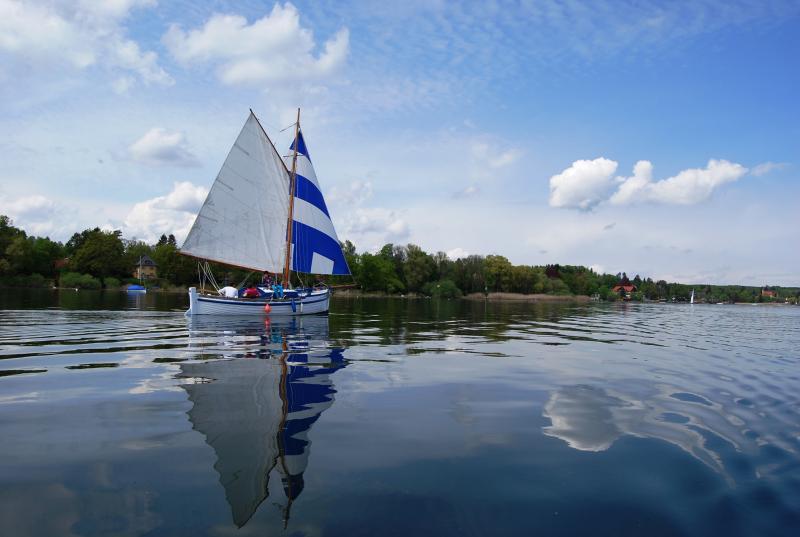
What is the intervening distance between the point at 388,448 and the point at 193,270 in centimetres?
12628

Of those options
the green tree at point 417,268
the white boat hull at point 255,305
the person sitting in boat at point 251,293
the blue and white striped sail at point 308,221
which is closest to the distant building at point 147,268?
the green tree at point 417,268

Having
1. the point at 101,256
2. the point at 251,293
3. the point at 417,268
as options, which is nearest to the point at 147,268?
the point at 101,256

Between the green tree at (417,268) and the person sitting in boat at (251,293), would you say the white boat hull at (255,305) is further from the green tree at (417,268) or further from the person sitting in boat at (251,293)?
the green tree at (417,268)

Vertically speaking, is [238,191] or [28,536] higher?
[238,191]

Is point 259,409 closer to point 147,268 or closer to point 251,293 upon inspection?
point 251,293

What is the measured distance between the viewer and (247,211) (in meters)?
36.6

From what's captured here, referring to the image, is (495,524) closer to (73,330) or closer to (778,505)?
(778,505)

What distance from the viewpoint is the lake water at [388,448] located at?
489 centimetres

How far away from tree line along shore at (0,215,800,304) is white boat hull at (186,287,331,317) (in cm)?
6408

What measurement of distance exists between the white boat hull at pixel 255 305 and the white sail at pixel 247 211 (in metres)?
3.37

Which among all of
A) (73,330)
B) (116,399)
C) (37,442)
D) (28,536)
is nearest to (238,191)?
(73,330)

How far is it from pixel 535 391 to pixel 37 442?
352 inches

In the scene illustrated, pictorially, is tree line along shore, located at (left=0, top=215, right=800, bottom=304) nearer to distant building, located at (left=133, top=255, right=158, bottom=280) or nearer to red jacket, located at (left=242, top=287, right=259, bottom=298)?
distant building, located at (left=133, top=255, right=158, bottom=280)

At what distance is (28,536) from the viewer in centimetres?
436
